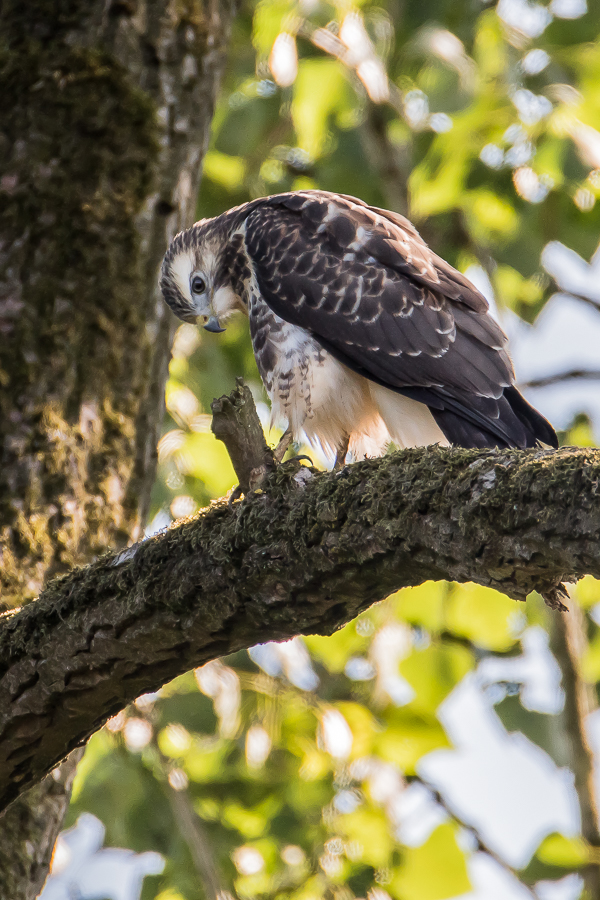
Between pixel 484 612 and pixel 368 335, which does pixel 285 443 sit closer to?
pixel 368 335

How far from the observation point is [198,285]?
14.5ft

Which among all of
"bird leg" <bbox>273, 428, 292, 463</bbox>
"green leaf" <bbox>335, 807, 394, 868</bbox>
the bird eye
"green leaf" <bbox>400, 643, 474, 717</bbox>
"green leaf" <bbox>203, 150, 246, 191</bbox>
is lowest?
"green leaf" <bbox>335, 807, 394, 868</bbox>

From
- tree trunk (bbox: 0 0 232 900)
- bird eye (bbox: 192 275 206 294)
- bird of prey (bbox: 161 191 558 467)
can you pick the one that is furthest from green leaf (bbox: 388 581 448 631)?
tree trunk (bbox: 0 0 232 900)

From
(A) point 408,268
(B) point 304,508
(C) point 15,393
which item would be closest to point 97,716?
(B) point 304,508

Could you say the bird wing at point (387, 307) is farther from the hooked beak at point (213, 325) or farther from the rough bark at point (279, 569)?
the rough bark at point (279, 569)

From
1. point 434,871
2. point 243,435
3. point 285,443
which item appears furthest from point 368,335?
point 434,871

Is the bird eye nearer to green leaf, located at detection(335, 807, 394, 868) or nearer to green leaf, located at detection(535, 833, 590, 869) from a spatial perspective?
green leaf, located at detection(335, 807, 394, 868)

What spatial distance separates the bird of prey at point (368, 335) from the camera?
12.1ft

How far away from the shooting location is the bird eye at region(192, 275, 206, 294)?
4.41 m

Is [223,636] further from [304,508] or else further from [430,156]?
[430,156]

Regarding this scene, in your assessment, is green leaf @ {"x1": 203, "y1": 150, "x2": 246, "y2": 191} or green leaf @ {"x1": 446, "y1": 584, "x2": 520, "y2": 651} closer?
green leaf @ {"x1": 446, "y1": 584, "x2": 520, "y2": 651}

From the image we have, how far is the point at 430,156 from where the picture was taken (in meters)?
5.02

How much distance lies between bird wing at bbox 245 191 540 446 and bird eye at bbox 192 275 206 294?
411mm

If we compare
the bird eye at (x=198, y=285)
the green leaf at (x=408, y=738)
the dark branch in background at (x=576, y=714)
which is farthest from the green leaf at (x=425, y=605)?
the bird eye at (x=198, y=285)
